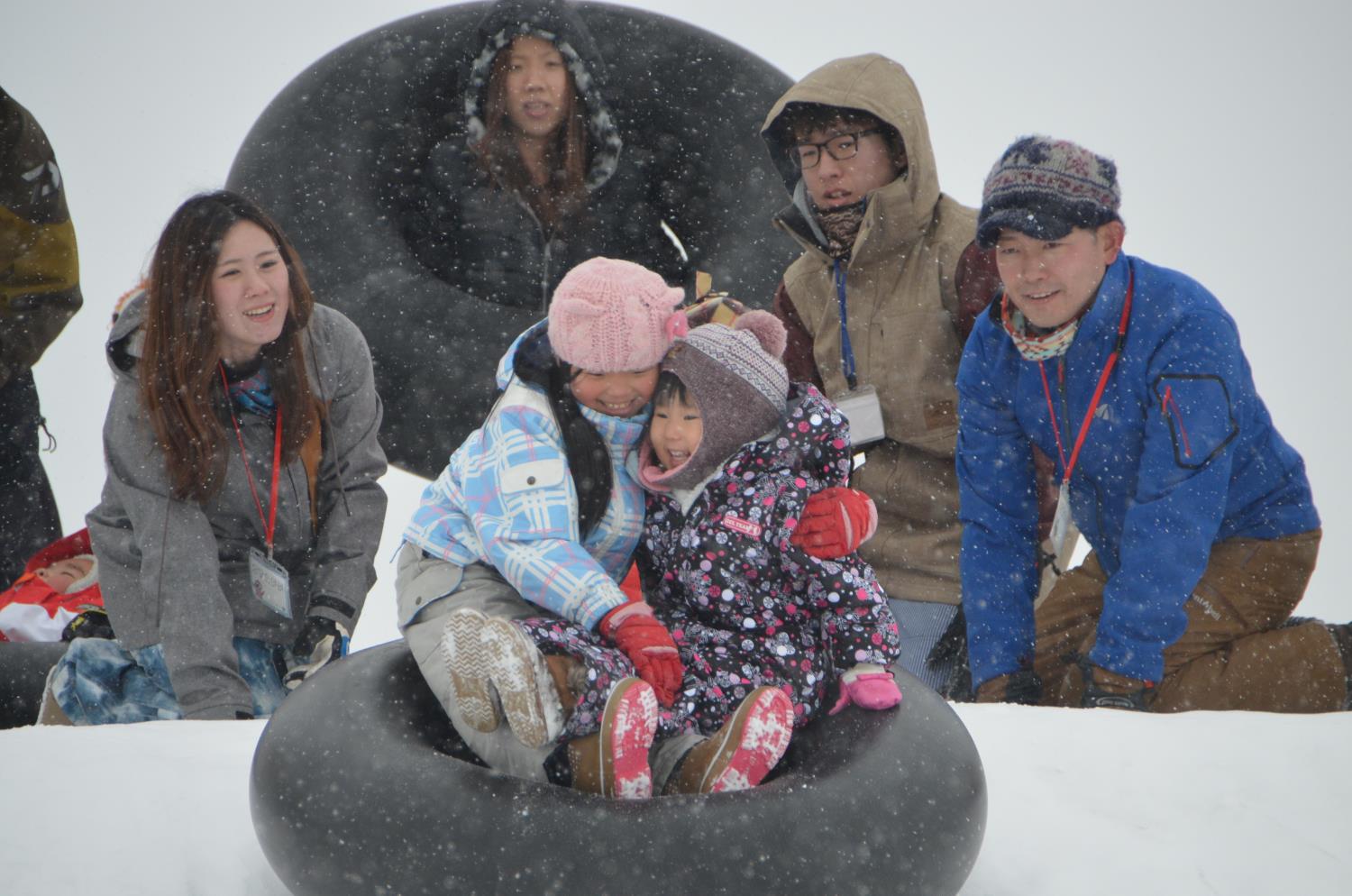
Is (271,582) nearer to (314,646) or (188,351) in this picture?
(314,646)

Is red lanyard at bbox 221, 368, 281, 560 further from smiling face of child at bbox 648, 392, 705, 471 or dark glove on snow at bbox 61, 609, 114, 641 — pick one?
smiling face of child at bbox 648, 392, 705, 471

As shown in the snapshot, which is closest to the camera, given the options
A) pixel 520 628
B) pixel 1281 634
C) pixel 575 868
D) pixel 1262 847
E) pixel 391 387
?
pixel 575 868

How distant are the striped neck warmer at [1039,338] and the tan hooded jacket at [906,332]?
1.15ft

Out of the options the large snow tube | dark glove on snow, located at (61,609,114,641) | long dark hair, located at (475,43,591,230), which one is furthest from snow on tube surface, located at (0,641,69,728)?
long dark hair, located at (475,43,591,230)

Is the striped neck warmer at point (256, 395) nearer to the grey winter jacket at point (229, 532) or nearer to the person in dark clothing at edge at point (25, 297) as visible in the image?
the grey winter jacket at point (229, 532)

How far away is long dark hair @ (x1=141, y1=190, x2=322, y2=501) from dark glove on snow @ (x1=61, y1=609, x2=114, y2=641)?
1.25ft

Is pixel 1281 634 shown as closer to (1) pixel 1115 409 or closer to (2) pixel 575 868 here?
(1) pixel 1115 409

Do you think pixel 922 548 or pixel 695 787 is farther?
pixel 922 548

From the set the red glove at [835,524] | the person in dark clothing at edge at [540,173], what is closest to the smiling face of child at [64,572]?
the person in dark clothing at edge at [540,173]

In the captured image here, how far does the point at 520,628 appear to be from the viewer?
55.3 inches

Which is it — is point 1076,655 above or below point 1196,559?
below

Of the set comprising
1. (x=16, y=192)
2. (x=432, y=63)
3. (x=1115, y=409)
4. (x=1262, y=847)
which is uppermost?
(x=432, y=63)

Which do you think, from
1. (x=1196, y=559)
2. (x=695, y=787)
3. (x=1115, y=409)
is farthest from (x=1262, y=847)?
(x=695, y=787)

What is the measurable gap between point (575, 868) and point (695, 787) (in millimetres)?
248
